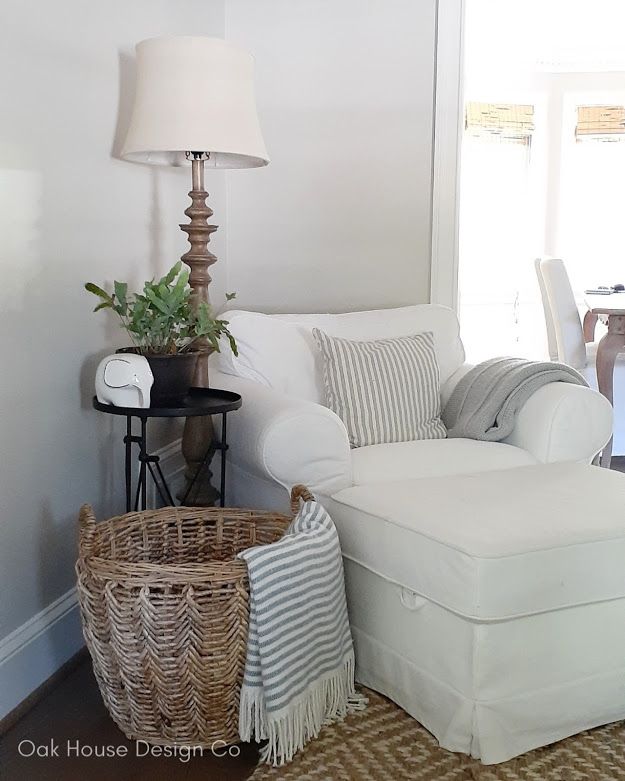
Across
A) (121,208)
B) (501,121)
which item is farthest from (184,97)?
(501,121)

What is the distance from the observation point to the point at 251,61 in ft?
8.24

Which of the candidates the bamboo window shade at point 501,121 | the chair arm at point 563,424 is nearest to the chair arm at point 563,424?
the chair arm at point 563,424

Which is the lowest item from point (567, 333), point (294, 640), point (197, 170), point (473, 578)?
point (294, 640)

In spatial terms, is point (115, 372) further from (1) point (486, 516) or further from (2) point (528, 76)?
(2) point (528, 76)

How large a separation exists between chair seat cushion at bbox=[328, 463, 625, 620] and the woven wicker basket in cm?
37

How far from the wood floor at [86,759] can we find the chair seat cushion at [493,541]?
20.3 inches

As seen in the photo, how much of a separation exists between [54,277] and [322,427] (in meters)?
0.76

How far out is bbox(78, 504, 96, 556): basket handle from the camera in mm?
1852

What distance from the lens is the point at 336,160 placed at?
3.41 m

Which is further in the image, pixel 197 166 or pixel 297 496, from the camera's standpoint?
pixel 197 166

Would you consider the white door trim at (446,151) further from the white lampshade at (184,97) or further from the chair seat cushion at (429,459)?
the white lampshade at (184,97)

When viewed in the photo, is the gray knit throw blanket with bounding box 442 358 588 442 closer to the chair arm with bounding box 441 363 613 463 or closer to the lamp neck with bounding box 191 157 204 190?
the chair arm with bounding box 441 363 613 463

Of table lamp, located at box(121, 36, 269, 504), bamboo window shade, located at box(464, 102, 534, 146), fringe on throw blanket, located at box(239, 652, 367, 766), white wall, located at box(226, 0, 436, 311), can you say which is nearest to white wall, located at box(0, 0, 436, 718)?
white wall, located at box(226, 0, 436, 311)

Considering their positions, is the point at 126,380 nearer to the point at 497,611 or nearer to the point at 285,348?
the point at 285,348
